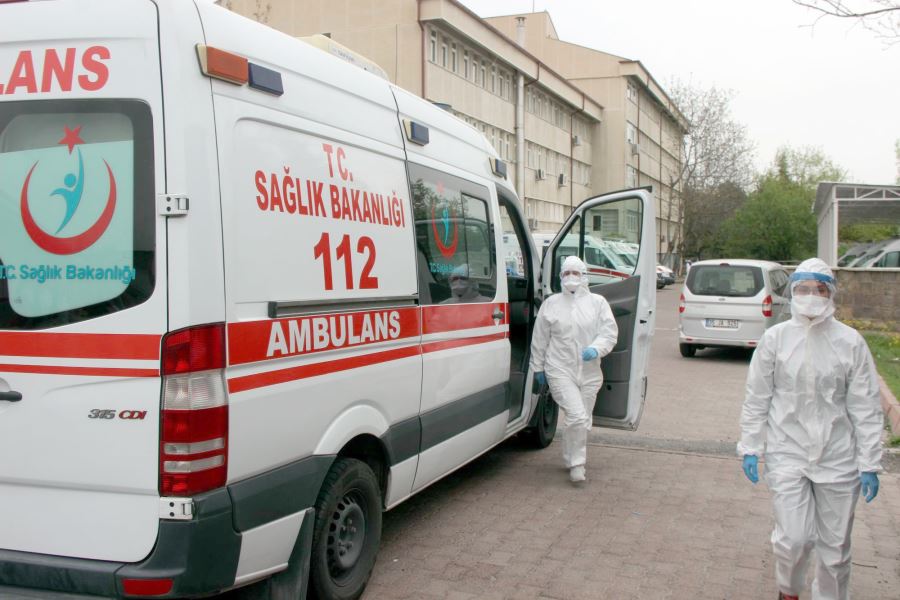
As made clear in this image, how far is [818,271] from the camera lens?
3.82m

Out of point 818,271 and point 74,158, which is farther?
point 818,271

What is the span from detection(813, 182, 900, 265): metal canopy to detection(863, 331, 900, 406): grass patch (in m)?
5.28

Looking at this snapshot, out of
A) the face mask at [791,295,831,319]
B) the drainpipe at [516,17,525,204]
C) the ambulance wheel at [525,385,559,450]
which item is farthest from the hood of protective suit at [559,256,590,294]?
the drainpipe at [516,17,525,204]

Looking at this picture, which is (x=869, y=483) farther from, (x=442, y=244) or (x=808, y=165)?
(x=808, y=165)

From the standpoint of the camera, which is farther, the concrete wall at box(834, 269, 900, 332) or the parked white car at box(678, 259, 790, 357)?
the concrete wall at box(834, 269, 900, 332)

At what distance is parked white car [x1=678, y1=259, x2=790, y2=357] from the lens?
14.2 meters

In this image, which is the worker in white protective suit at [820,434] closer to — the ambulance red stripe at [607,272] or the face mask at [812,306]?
the face mask at [812,306]

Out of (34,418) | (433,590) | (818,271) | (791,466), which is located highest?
(818,271)

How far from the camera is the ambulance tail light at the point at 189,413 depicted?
3018 mm

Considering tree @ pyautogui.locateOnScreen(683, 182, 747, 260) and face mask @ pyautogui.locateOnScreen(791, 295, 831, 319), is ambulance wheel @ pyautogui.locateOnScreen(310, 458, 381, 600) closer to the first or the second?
face mask @ pyautogui.locateOnScreen(791, 295, 831, 319)

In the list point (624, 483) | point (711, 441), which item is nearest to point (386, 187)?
point (624, 483)

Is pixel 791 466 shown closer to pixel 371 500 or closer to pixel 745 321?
pixel 371 500

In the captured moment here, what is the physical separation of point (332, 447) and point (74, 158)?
1.61 metres

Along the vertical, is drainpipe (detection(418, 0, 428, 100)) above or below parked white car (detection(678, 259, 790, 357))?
above
